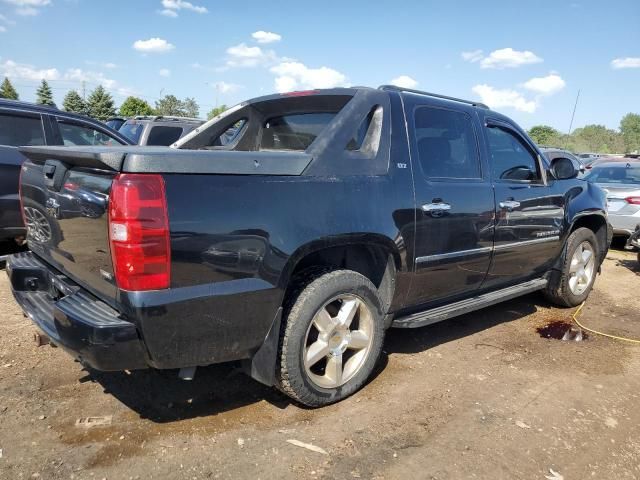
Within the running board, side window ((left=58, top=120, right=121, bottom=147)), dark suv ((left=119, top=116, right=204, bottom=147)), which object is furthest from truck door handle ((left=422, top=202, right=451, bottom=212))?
dark suv ((left=119, top=116, right=204, bottom=147))

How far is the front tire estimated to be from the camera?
278 centimetres

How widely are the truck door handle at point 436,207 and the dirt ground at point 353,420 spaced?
1177 mm

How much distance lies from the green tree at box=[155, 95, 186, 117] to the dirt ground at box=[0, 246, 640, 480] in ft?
240

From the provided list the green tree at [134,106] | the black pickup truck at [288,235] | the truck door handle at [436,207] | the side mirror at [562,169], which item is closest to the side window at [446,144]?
the black pickup truck at [288,235]

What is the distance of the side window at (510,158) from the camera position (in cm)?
411

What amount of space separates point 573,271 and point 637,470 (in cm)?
294

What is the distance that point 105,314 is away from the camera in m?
2.38

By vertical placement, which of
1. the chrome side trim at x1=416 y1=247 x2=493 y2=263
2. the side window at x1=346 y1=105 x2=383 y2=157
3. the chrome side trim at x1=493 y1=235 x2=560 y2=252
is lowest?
the chrome side trim at x1=493 y1=235 x2=560 y2=252

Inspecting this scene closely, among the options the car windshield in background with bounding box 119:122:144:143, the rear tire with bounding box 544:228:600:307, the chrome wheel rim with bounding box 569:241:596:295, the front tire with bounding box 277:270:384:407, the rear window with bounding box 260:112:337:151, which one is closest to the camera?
the front tire with bounding box 277:270:384:407

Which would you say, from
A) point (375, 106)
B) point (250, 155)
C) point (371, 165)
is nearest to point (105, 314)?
point (250, 155)

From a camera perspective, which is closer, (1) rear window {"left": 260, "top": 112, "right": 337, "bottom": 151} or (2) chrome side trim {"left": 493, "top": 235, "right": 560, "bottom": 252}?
(1) rear window {"left": 260, "top": 112, "right": 337, "bottom": 151}

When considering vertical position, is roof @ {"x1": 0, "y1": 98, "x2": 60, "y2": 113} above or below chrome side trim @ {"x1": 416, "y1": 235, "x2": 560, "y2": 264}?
above

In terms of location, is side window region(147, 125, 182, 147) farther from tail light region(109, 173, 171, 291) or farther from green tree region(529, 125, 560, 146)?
green tree region(529, 125, 560, 146)

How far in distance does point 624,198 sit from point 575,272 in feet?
12.6
